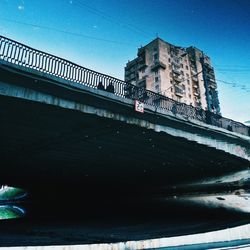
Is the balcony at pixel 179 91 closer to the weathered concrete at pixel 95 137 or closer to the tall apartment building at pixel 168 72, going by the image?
the tall apartment building at pixel 168 72

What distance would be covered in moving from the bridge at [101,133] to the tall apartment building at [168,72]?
39059mm

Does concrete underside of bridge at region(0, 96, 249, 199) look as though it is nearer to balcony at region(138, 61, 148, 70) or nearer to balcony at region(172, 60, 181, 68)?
balcony at region(138, 61, 148, 70)

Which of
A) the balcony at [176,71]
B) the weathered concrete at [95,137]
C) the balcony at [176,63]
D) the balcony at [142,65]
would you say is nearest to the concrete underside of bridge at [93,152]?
the weathered concrete at [95,137]

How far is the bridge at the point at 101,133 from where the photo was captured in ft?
37.0

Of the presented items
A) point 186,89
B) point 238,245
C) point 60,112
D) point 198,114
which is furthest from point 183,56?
point 238,245

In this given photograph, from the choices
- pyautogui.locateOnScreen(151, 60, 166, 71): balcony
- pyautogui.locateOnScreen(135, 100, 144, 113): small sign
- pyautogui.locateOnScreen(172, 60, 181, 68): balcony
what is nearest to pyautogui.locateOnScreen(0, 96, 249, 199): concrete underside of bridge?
pyautogui.locateOnScreen(135, 100, 144, 113): small sign

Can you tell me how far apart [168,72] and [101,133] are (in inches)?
2191

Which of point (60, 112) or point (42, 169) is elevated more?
point (60, 112)

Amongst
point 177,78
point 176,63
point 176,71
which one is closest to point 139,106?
point 177,78

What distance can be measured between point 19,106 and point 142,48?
65314 mm

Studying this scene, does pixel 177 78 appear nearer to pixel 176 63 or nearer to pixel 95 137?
pixel 176 63

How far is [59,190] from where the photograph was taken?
37.9 metres

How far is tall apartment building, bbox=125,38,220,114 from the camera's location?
63.9 metres

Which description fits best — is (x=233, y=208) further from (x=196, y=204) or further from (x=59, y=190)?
(x=59, y=190)
